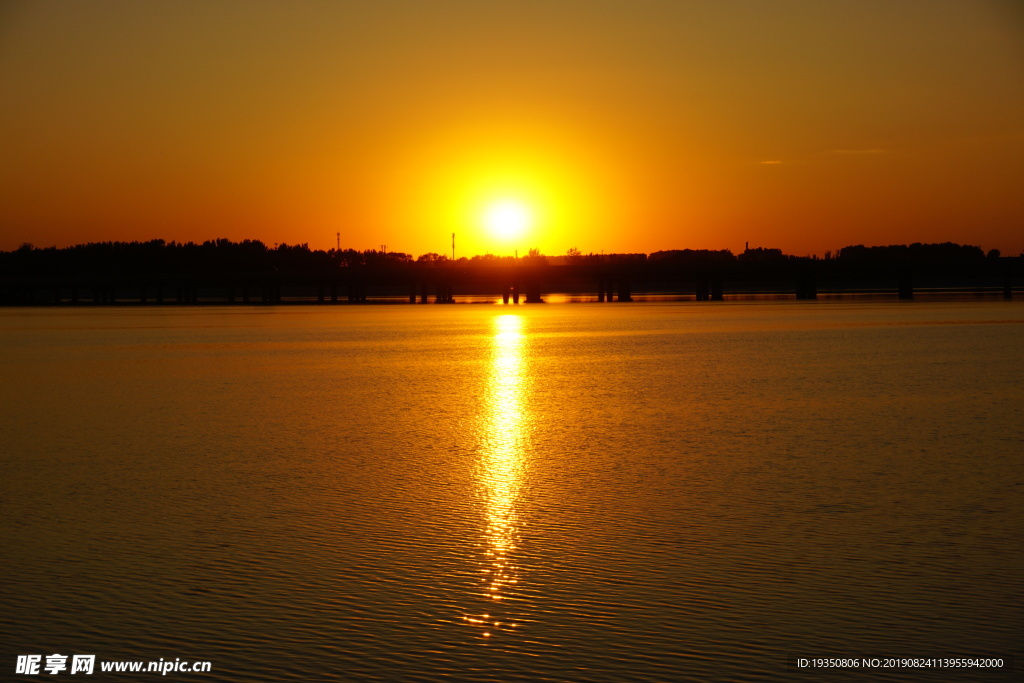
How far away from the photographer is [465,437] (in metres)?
19.6

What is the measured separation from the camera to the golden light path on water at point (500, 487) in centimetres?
881

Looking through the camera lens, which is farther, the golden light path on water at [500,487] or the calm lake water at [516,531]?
the golden light path on water at [500,487]

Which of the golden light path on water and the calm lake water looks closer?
the calm lake water

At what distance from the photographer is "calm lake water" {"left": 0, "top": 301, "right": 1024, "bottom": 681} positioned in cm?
790

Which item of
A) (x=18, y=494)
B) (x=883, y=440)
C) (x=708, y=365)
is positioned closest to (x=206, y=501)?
(x=18, y=494)

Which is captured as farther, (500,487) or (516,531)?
(500,487)

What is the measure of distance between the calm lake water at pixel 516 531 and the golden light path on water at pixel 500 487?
5cm

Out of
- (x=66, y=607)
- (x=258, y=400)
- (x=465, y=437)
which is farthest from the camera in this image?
(x=258, y=400)

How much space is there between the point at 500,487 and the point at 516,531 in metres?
2.73

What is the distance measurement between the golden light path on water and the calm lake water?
45 mm

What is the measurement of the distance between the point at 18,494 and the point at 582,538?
23.9ft

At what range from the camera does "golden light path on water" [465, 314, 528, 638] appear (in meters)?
8.81

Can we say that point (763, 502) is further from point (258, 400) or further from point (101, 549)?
point (258, 400)

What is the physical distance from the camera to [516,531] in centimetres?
1162
